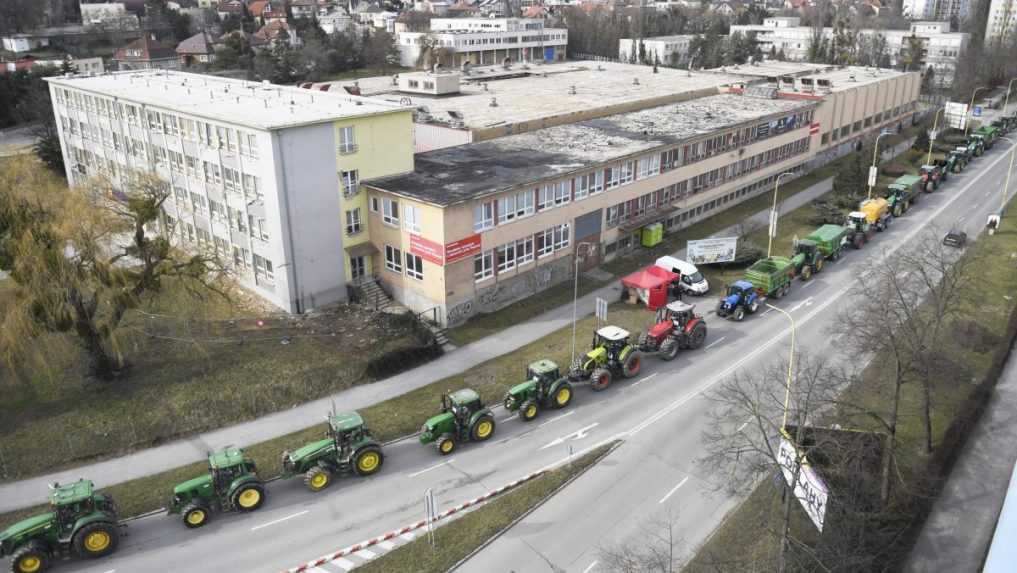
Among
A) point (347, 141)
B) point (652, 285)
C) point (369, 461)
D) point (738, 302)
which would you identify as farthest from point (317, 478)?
point (738, 302)

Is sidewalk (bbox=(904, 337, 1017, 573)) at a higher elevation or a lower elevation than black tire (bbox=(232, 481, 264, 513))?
lower

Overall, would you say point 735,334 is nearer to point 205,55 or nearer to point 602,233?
point 602,233

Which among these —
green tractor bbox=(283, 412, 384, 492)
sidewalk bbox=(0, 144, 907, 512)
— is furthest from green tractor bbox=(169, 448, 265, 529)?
sidewalk bbox=(0, 144, 907, 512)

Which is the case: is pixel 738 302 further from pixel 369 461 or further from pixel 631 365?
pixel 369 461

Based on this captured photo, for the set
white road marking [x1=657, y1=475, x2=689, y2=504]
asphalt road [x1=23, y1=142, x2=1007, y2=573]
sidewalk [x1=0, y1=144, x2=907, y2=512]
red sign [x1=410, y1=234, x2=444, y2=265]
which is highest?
red sign [x1=410, y1=234, x2=444, y2=265]

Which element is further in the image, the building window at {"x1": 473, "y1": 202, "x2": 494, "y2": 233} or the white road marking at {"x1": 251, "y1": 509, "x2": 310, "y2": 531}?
the building window at {"x1": 473, "y1": 202, "x2": 494, "y2": 233}

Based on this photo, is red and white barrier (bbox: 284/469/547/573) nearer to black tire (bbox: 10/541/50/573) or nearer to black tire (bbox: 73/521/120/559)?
black tire (bbox: 73/521/120/559)
